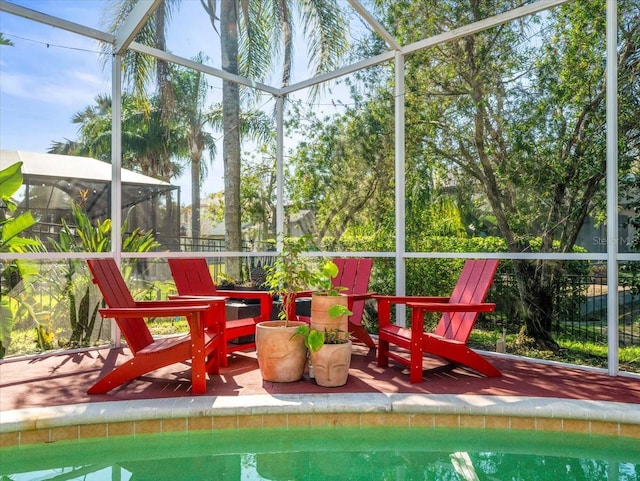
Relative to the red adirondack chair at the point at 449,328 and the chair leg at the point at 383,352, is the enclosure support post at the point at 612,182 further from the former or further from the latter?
the chair leg at the point at 383,352

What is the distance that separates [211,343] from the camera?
3785 millimetres

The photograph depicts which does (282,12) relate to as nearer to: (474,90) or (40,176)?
(474,90)

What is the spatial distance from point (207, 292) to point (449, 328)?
233 cm

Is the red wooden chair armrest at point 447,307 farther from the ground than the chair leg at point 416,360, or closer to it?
farther from the ground

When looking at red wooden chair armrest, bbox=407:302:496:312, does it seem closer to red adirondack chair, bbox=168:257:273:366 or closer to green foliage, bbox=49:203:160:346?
red adirondack chair, bbox=168:257:273:366

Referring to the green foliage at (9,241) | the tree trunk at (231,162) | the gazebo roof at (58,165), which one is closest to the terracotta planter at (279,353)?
the green foliage at (9,241)

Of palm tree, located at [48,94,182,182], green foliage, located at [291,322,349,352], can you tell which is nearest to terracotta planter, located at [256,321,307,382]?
green foliage, located at [291,322,349,352]

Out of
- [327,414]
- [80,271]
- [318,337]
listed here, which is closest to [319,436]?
[327,414]

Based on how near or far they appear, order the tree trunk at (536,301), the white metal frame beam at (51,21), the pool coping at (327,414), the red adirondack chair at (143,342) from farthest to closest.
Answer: the tree trunk at (536,301)
the white metal frame beam at (51,21)
the red adirondack chair at (143,342)
the pool coping at (327,414)

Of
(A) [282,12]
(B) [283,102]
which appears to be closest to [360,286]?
(B) [283,102]

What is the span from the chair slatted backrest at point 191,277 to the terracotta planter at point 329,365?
66.6 inches

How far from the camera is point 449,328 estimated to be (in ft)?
13.5

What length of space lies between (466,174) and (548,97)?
114 centimetres

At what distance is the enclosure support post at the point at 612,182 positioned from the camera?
12.8 ft
